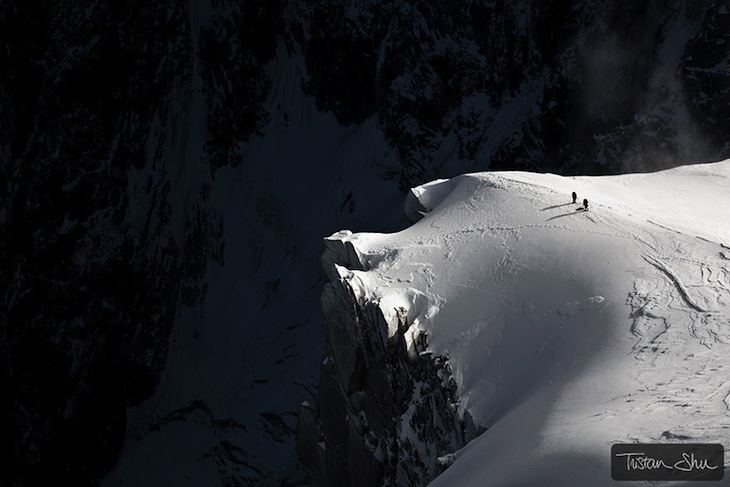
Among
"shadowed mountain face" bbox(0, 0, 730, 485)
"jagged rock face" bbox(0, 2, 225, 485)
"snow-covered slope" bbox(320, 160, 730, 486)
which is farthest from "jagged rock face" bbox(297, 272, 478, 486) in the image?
"jagged rock face" bbox(0, 2, 225, 485)

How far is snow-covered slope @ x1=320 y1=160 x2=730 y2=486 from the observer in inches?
720

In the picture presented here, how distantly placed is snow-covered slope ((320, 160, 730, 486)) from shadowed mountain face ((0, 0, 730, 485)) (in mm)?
34937

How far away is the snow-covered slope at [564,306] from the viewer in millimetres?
18297

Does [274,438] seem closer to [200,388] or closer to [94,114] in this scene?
[200,388]

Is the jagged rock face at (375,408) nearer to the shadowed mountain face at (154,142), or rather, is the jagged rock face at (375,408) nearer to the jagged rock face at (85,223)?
the shadowed mountain face at (154,142)

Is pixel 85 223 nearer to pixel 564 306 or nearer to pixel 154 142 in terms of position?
pixel 154 142

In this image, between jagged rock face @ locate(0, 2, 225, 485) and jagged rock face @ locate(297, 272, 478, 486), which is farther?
jagged rock face @ locate(0, 2, 225, 485)

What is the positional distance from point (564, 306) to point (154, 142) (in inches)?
2358

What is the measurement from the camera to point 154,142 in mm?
79438

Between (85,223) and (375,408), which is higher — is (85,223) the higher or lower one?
the higher one

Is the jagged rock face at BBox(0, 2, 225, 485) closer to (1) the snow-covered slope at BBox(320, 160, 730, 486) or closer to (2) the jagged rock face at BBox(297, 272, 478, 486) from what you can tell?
(2) the jagged rock face at BBox(297, 272, 478, 486)

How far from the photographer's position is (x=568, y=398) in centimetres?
2053

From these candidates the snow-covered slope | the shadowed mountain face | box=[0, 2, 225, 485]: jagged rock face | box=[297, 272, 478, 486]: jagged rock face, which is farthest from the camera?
box=[0, 2, 225, 485]: jagged rock face

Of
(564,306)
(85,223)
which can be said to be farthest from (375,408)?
(85,223)
